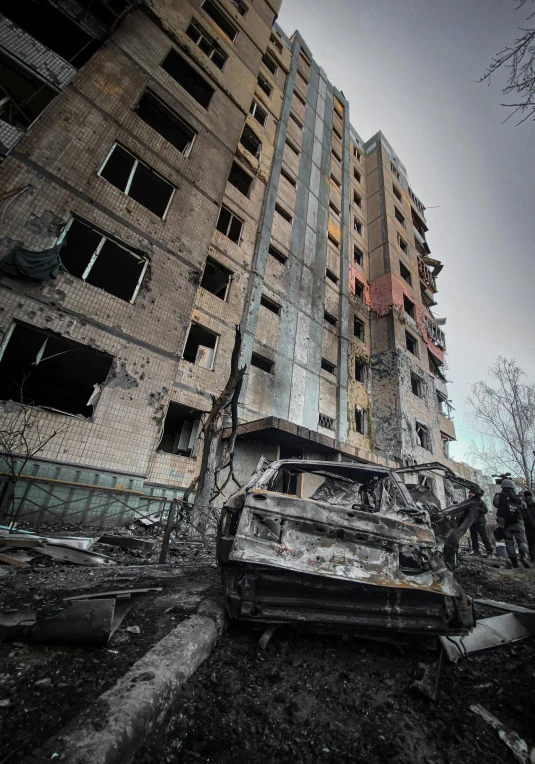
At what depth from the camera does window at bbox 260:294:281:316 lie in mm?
13984

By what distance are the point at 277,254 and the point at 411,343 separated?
1033cm

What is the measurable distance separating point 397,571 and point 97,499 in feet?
22.3

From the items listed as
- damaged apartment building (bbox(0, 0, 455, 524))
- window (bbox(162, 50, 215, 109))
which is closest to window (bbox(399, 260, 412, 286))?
damaged apartment building (bbox(0, 0, 455, 524))

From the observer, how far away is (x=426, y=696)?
5.91 feet

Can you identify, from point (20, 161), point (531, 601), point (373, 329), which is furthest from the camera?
point (373, 329)

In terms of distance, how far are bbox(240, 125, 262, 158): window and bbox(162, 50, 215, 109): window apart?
253cm

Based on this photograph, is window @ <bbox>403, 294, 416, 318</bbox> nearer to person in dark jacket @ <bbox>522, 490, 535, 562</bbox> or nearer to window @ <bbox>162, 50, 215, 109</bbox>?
person in dark jacket @ <bbox>522, 490, 535, 562</bbox>

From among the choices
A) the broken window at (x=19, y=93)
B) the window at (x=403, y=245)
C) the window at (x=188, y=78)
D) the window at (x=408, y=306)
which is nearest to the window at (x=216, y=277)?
the broken window at (x=19, y=93)

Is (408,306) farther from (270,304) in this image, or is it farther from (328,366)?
(270,304)

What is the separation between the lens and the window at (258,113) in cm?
1691

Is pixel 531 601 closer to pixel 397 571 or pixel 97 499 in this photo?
pixel 397 571

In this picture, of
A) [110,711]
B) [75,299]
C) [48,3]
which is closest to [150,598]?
[110,711]

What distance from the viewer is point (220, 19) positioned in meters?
15.3

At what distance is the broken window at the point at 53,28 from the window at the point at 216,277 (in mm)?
7271
